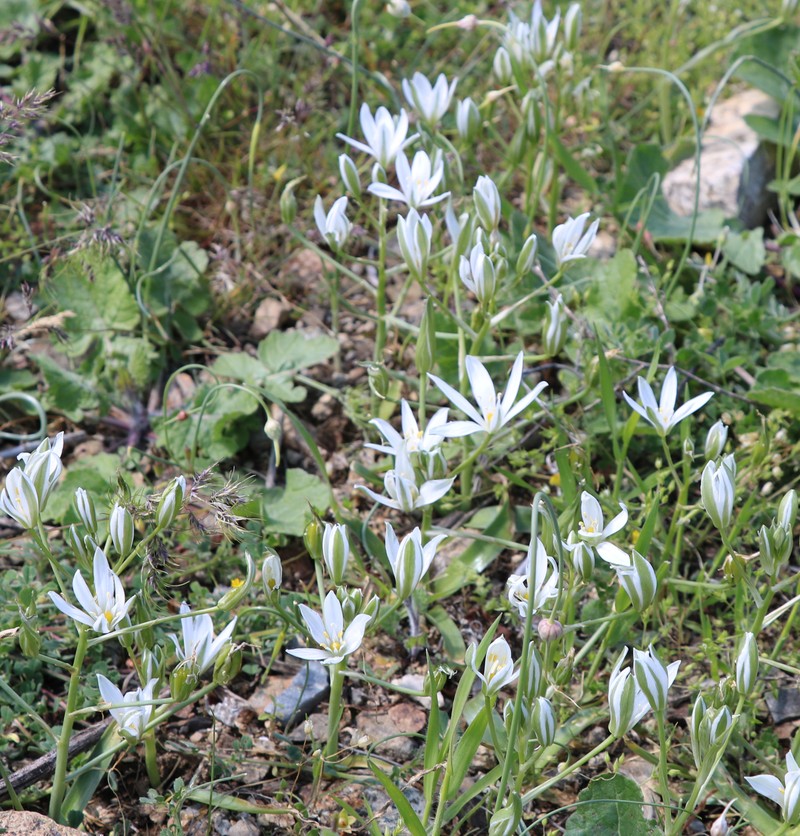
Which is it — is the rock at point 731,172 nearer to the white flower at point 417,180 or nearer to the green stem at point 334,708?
the white flower at point 417,180

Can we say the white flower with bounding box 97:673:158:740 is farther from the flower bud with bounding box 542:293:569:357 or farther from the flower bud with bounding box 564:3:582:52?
the flower bud with bounding box 564:3:582:52

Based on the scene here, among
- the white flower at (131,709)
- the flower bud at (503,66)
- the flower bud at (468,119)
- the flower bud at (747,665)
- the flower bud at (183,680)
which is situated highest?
the flower bud at (503,66)

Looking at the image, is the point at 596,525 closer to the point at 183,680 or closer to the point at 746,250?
the point at 183,680

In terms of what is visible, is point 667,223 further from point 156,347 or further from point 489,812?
point 489,812

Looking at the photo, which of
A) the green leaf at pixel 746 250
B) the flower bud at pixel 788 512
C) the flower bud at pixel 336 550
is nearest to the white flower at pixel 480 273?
the flower bud at pixel 336 550

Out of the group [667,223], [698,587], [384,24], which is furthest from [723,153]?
[698,587]

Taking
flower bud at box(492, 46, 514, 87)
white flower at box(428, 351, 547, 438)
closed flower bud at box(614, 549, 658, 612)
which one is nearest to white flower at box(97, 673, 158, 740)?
white flower at box(428, 351, 547, 438)
